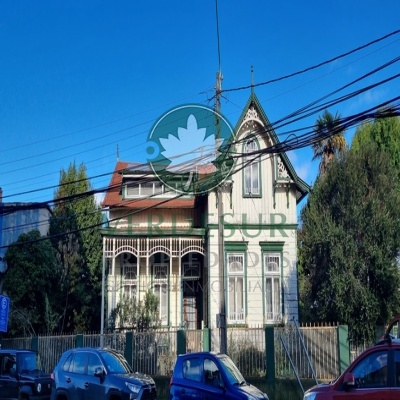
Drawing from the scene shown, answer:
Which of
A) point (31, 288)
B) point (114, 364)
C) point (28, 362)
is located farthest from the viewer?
point (31, 288)

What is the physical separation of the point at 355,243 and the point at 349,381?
10.6 meters

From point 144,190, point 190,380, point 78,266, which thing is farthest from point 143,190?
point 190,380

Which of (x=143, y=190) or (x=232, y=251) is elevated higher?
(x=143, y=190)

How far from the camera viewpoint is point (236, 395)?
33.7ft

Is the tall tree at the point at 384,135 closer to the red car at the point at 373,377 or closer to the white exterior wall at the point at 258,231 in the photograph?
the white exterior wall at the point at 258,231

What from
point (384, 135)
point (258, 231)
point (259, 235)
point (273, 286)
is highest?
point (384, 135)

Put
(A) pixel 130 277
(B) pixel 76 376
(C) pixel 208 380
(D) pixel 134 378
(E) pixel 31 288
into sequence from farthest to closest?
(A) pixel 130 277, (E) pixel 31 288, (B) pixel 76 376, (D) pixel 134 378, (C) pixel 208 380

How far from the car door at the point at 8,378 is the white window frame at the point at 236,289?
9.21 m

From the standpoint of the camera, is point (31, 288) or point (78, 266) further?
point (78, 266)

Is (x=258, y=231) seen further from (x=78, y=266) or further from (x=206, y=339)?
(x=78, y=266)

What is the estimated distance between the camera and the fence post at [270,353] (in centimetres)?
1577

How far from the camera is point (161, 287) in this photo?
2491cm

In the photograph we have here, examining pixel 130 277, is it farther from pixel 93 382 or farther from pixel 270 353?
pixel 93 382

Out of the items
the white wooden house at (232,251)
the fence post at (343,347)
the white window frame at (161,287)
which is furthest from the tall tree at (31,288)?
the fence post at (343,347)
